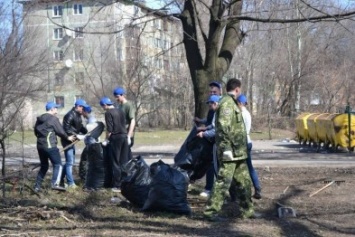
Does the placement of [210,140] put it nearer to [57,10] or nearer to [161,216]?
[161,216]

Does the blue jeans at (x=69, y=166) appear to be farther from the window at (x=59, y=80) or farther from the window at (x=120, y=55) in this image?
the window at (x=59, y=80)

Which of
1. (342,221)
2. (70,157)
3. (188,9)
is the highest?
(188,9)

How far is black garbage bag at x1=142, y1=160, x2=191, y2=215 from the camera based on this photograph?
8258mm

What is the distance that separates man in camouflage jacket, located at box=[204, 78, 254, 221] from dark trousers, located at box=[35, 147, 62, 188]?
3.75 meters

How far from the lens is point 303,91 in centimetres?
4894

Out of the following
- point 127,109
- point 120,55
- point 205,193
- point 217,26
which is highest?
point 120,55

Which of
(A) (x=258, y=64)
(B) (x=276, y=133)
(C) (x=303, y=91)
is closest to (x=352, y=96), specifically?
(C) (x=303, y=91)

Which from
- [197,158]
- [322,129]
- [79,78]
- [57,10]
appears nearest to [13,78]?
[57,10]

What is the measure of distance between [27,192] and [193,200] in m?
2.69

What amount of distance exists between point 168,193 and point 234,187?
852 mm

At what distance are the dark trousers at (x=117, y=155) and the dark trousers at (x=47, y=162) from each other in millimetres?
903

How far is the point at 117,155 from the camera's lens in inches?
430

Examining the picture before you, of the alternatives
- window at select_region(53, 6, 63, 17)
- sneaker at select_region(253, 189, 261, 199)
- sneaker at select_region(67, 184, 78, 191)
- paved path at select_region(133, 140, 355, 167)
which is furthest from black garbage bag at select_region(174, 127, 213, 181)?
paved path at select_region(133, 140, 355, 167)

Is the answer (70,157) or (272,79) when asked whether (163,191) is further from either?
(272,79)
